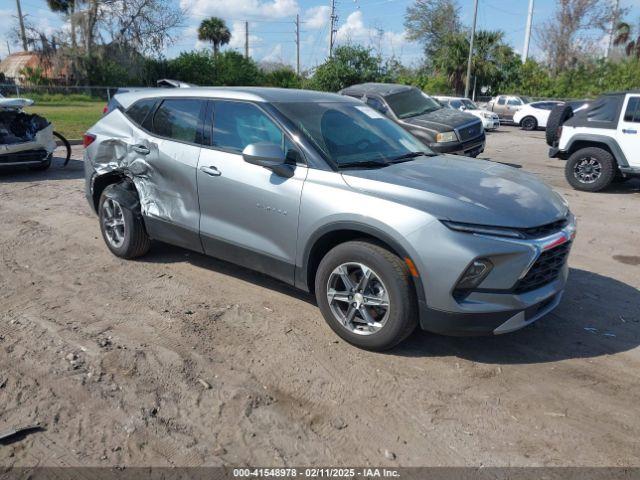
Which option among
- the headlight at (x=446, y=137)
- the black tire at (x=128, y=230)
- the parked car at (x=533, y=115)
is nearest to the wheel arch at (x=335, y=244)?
the black tire at (x=128, y=230)

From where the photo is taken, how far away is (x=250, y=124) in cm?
433

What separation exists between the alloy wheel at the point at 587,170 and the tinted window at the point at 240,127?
7.55 metres

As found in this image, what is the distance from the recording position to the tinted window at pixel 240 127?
4203 mm

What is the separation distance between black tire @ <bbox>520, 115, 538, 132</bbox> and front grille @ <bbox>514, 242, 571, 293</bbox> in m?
24.9

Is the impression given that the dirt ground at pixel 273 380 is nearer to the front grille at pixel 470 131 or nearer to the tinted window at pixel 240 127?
the tinted window at pixel 240 127

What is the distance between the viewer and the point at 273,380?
3.39 meters

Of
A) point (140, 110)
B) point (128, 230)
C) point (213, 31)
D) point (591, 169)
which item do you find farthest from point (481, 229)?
point (213, 31)

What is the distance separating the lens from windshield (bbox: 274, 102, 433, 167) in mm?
4066

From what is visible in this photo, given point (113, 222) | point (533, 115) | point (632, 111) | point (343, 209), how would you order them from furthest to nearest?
point (533, 115) → point (632, 111) → point (113, 222) → point (343, 209)

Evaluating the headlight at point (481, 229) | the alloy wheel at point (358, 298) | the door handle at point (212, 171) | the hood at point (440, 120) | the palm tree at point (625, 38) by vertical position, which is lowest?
the alloy wheel at point (358, 298)

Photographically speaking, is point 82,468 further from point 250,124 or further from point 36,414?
point 250,124

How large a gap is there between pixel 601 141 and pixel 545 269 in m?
7.10

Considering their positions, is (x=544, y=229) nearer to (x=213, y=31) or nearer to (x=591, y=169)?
(x=591, y=169)

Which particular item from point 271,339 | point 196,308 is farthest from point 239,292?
point 271,339
